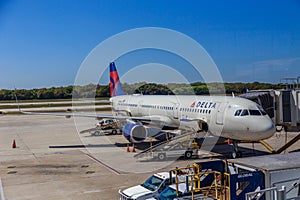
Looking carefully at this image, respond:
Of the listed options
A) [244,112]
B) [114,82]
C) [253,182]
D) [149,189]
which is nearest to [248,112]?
[244,112]

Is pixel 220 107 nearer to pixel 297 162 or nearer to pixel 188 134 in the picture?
pixel 188 134

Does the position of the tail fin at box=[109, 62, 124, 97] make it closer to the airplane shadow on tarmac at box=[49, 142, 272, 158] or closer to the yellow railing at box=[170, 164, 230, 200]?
the airplane shadow on tarmac at box=[49, 142, 272, 158]

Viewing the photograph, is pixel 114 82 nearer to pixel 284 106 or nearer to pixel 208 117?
pixel 208 117

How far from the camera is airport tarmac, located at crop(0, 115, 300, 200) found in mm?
13484

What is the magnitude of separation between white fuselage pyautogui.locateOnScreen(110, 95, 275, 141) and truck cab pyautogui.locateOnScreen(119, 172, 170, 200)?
6366 mm

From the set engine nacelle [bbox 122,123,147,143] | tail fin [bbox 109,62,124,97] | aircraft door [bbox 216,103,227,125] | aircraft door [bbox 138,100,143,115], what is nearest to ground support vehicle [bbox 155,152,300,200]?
aircraft door [bbox 216,103,227,125]

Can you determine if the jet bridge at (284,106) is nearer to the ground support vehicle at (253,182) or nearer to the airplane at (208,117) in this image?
the airplane at (208,117)

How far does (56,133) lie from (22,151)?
10.3m

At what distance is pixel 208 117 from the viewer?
60.3ft

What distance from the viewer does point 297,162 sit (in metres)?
9.08

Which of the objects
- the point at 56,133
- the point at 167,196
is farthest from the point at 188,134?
the point at 56,133

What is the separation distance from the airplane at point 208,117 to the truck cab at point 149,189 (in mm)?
6402

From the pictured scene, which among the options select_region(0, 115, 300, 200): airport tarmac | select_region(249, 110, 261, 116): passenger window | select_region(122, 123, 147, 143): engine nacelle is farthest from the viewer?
select_region(122, 123, 147, 143): engine nacelle

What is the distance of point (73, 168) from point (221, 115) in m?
8.00
